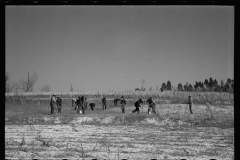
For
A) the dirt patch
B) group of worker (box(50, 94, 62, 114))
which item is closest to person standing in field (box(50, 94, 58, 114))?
group of worker (box(50, 94, 62, 114))

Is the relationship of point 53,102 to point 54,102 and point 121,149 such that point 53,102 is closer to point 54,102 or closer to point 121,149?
point 54,102

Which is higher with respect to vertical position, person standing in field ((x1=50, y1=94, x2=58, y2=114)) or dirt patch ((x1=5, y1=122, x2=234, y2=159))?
person standing in field ((x1=50, y1=94, x2=58, y2=114))

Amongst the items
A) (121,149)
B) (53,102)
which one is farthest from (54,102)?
(121,149)

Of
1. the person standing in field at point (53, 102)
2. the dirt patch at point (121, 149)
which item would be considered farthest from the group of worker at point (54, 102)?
the dirt patch at point (121, 149)

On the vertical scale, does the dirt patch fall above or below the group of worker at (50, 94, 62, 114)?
below

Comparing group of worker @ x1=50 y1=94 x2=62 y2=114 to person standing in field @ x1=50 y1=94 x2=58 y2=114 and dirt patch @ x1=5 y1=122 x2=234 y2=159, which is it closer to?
person standing in field @ x1=50 y1=94 x2=58 y2=114

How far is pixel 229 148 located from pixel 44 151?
21.5 feet

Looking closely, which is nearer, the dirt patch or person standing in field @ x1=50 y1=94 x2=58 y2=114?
the dirt patch

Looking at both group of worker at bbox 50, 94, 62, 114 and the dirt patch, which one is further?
group of worker at bbox 50, 94, 62, 114

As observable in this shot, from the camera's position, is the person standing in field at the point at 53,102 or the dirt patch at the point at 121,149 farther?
the person standing in field at the point at 53,102

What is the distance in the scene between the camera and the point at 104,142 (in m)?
8.75

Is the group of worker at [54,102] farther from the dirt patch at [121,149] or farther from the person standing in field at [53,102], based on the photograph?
the dirt patch at [121,149]
